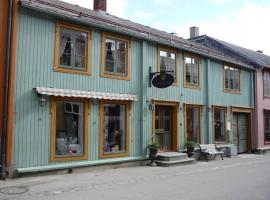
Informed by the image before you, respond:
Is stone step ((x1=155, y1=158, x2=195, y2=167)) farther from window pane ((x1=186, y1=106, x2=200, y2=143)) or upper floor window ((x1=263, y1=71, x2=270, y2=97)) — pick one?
upper floor window ((x1=263, y1=71, x2=270, y2=97))

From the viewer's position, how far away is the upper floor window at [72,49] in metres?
11.5

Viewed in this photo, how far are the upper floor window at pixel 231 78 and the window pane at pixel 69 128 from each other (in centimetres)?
Answer: 1057

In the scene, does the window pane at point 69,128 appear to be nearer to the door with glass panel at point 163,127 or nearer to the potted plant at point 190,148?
the door with glass panel at point 163,127

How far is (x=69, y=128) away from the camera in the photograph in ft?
38.3

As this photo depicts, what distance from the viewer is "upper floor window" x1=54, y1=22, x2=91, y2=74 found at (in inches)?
451

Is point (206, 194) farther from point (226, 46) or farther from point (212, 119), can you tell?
point (226, 46)

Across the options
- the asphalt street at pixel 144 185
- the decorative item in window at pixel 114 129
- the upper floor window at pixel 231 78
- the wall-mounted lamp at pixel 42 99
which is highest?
the upper floor window at pixel 231 78

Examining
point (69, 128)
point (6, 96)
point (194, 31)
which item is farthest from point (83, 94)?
point (194, 31)

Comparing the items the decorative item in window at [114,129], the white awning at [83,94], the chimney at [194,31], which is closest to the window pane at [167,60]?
the white awning at [83,94]

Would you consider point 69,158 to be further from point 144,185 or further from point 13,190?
point 144,185

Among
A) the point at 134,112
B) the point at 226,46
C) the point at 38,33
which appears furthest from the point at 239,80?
the point at 38,33

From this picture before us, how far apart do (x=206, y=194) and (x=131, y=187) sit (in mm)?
2175

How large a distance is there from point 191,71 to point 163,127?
11.6ft

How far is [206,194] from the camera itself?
8.27m
